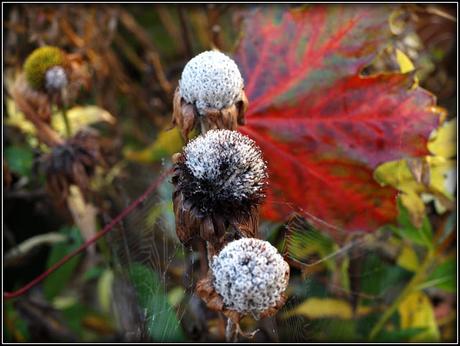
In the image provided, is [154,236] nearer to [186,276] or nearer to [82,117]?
[186,276]

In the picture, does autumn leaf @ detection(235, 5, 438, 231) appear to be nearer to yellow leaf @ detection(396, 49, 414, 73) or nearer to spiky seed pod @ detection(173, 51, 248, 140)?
yellow leaf @ detection(396, 49, 414, 73)

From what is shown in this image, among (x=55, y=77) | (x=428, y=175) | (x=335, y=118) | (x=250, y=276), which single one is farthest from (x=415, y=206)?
(x=55, y=77)

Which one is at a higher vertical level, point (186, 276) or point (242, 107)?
point (242, 107)

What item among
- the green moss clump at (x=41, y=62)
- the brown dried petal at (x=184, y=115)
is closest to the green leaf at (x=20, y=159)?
the green moss clump at (x=41, y=62)

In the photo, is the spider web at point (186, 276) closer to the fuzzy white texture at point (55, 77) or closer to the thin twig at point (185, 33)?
the fuzzy white texture at point (55, 77)

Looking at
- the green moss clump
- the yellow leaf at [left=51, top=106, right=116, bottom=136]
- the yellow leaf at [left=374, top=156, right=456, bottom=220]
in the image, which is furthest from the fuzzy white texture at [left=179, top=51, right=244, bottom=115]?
the yellow leaf at [left=51, top=106, right=116, bottom=136]

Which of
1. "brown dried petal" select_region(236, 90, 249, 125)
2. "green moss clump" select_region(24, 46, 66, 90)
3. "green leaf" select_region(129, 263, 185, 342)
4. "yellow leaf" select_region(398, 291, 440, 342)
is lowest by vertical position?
→ "yellow leaf" select_region(398, 291, 440, 342)
